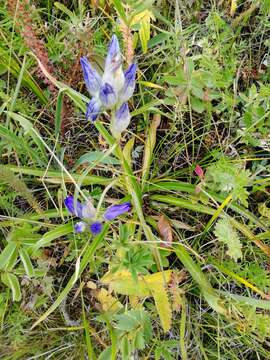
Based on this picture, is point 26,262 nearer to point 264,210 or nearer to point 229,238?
point 229,238

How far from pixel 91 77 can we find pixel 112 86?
5cm

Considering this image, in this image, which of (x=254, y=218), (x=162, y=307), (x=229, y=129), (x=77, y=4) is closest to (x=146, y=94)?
(x=229, y=129)

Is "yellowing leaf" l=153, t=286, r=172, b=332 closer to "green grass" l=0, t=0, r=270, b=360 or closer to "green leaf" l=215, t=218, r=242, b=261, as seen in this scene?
"green grass" l=0, t=0, r=270, b=360

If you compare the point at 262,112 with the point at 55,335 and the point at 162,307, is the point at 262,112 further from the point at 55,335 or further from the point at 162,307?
the point at 55,335

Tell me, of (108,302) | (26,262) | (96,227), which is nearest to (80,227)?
(96,227)

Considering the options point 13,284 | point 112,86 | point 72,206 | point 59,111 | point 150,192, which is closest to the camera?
point 112,86

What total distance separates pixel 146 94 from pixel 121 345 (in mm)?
749

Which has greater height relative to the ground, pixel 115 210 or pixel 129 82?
pixel 129 82

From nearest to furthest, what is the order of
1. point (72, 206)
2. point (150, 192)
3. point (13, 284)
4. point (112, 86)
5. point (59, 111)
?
point (112, 86), point (72, 206), point (13, 284), point (59, 111), point (150, 192)

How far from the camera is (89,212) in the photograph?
46.9 inches

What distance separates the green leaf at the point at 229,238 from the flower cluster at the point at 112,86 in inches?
16.1

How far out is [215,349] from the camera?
143cm

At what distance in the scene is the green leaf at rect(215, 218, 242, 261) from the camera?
4.22 ft

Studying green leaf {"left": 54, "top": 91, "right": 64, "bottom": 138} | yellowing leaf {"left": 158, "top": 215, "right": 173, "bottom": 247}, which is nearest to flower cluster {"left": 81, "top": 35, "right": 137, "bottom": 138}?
green leaf {"left": 54, "top": 91, "right": 64, "bottom": 138}
